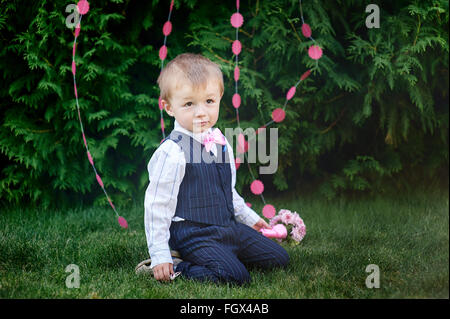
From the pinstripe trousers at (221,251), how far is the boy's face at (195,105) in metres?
0.46

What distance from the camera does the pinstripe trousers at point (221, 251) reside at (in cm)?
198

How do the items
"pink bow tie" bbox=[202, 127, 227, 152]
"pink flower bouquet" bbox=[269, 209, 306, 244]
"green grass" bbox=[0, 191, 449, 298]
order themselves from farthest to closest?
"pink flower bouquet" bbox=[269, 209, 306, 244] → "pink bow tie" bbox=[202, 127, 227, 152] → "green grass" bbox=[0, 191, 449, 298]

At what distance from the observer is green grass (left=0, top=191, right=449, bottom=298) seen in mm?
1874

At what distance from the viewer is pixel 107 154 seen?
136 inches

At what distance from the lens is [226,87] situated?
3324 mm

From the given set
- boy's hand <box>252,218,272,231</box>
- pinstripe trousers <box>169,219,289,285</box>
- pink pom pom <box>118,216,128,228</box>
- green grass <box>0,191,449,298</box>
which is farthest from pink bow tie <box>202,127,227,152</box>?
pink pom pom <box>118,216,128,228</box>

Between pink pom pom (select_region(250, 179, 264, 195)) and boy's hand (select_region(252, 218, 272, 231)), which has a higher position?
pink pom pom (select_region(250, 179, 264, 195))

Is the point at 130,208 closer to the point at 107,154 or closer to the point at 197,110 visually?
the point at 107,154

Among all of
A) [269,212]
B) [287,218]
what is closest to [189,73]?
[287,218]

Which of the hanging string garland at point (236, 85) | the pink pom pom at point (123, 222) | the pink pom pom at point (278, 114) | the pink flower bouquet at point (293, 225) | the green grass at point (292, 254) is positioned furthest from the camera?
the pink pom pom at point (278, 114)

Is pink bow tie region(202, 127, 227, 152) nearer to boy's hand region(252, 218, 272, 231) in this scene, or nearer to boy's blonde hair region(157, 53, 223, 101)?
boy's blonde hair region(157, 53, 223, 101)

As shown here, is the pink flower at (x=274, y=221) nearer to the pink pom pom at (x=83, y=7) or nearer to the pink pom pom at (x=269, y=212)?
the pink pom pom at (x=269, y=212)

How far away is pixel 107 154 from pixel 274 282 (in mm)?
1922

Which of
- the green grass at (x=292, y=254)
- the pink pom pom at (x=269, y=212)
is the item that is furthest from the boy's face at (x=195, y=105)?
the pink pom pom at (x=269, y=212)
